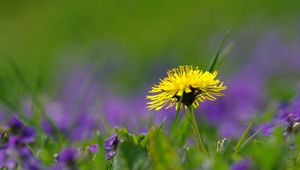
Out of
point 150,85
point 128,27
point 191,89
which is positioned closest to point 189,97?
point 191,89

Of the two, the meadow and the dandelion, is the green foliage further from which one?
the dandelion

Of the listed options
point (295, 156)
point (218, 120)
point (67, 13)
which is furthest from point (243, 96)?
point (67, 13)

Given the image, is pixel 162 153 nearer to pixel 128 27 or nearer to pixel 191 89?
pixel 191 89

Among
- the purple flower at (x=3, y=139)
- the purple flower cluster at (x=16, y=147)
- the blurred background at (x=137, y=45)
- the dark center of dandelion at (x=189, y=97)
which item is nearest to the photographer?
the purple flower cluster at (x=16, y=147)

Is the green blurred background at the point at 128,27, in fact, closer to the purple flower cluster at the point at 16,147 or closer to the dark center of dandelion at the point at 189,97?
the purple flower cluster at the point at 16,147

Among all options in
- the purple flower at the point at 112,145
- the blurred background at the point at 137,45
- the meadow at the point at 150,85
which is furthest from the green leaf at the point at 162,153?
the blurred background at the point at 137,45
